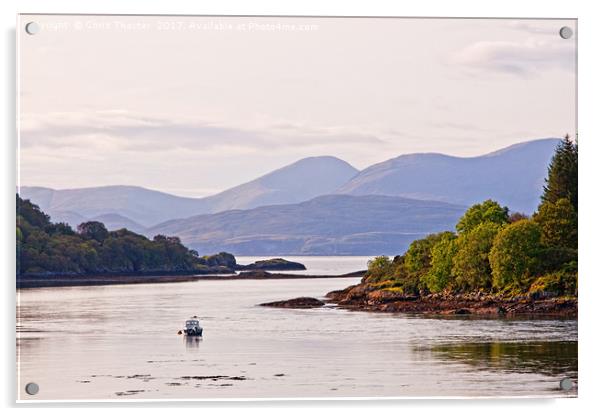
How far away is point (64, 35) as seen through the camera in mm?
8430

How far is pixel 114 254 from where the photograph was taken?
9.53 meters

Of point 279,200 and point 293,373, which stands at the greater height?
point 279,200

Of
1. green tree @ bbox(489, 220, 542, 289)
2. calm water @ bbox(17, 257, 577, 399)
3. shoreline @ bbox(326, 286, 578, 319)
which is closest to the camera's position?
calm water @ bbox(17, 257, 577, 399)

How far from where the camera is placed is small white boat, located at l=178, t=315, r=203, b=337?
9.16 metres

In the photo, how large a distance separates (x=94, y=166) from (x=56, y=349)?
5.03ft

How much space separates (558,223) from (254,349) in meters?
2.74

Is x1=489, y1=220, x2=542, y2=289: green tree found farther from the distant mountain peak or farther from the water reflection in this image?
the water reflection

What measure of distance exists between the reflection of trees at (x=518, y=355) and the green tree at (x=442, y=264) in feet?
3.17

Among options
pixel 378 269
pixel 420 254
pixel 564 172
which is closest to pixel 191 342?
pixel 378 269

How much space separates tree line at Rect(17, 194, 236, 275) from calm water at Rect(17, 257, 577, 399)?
8.0 inches

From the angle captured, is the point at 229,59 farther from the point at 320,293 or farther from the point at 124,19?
the point at 320,293

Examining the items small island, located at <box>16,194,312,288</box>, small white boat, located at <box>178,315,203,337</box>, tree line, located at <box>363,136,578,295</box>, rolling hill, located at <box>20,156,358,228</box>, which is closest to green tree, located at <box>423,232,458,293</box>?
tree line, located at <box>363,136,578,295</box>

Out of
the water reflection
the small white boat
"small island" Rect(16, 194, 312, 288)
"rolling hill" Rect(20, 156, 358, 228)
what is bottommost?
the water reflection
